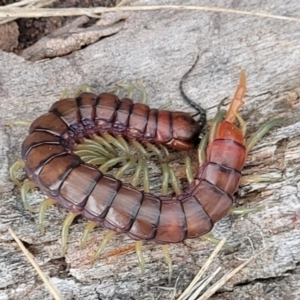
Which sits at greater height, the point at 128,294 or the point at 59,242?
the point at 59,242

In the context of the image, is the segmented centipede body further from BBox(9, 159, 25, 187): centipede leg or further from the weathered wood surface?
the weathered wood surface

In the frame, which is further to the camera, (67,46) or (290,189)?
(67,46)

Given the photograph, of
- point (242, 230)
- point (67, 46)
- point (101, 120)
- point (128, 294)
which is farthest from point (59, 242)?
point (67, 46)

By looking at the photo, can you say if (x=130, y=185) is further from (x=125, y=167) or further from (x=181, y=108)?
(x=181, y=108)

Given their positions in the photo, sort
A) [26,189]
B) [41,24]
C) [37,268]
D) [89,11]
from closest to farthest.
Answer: [37,268]
[26,189]
[89,11]
[41,24]

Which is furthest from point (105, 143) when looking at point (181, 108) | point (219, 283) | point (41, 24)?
point (41, 24)

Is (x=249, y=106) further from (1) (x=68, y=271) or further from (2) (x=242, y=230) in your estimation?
(1) (x=68, y=271)
